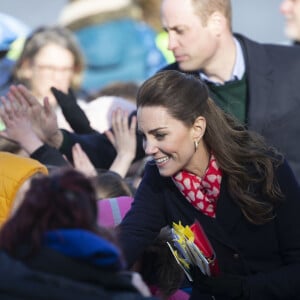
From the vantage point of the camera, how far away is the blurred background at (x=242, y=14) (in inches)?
527

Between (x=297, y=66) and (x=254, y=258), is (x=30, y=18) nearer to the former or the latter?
(x=297, y=66)

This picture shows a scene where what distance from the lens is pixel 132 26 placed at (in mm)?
9109

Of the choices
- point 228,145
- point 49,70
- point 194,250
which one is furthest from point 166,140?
point 49,70

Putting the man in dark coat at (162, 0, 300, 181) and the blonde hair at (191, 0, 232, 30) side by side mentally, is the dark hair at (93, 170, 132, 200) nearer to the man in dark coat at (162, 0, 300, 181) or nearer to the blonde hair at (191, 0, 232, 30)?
the man in dark coat at (162, 0, 300, 181)

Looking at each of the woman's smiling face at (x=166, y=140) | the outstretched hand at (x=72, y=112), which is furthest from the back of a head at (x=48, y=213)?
the outstretched hand at (x=72, y=112)

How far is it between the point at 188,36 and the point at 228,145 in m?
1.35

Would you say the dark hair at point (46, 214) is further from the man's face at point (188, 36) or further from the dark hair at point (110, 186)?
the man's face at point (188, 36)

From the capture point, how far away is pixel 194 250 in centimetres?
411

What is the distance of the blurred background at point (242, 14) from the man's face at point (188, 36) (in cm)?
729

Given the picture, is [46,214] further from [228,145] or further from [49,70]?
[49,70]

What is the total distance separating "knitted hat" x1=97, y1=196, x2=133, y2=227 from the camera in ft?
15.2

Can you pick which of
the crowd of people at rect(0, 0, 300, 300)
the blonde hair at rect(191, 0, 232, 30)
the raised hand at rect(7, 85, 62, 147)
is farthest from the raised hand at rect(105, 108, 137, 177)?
the blonde hair at rect(191, 0, 232, 30)

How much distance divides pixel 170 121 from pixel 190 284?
0.74m

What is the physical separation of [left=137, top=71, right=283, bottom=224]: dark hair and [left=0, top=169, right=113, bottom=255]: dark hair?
4.23ft
